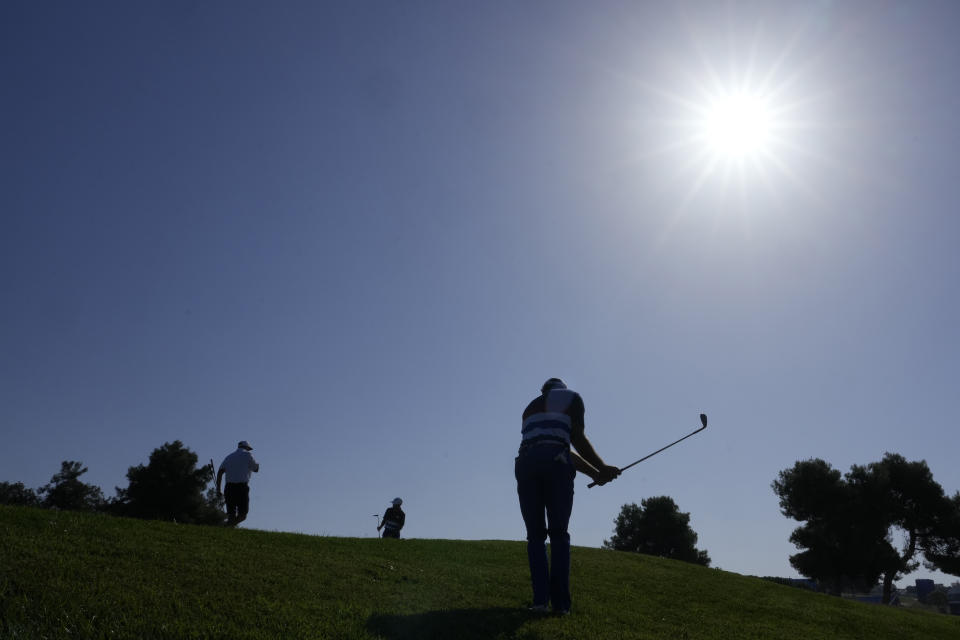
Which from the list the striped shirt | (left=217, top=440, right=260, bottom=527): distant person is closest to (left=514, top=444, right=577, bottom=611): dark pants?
the striped shirt

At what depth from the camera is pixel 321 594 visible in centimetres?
775

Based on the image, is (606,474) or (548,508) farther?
(606,474)

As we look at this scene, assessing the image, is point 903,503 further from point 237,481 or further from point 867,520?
point 237,481

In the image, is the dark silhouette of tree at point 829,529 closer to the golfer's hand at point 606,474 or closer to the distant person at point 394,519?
the distant person at point 394,519

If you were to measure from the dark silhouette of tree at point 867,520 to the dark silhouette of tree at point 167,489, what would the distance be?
47.7 meters

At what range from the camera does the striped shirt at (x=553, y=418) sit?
7988 millimetres

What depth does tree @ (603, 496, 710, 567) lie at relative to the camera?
2800 inches

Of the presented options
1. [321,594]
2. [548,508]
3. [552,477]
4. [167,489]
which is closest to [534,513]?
[548,508]

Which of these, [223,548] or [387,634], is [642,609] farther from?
[223,548]

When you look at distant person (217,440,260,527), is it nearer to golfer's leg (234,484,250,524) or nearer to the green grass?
golfer's leg (234,484,250,524)

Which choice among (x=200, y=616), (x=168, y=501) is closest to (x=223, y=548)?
(x=200, y=616)

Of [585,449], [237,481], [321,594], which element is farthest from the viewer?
[237,481]

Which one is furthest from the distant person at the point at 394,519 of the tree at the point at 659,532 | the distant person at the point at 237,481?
the tree at the point at 659,532

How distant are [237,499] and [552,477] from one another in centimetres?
1135
